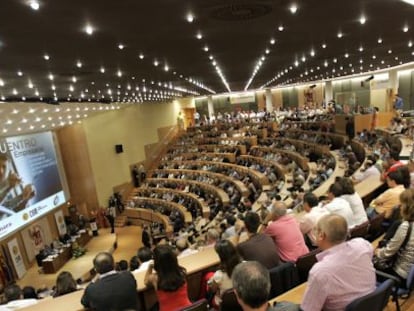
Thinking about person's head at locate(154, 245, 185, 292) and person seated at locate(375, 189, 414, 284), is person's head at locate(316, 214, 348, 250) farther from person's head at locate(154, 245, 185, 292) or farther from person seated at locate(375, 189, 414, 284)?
person's head at locate(154, 245, 185, 292)

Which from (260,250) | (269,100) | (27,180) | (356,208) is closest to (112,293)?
(260,250)

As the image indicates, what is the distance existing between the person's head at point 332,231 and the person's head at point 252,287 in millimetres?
614

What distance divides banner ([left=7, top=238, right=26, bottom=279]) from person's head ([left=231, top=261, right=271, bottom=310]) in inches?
506

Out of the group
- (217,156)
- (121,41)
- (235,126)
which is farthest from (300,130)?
(121,41)

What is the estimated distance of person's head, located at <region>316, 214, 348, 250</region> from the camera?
2.21 m

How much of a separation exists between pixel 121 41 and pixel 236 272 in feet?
16.5

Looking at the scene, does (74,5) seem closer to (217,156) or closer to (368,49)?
(368,49)

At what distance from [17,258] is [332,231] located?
1327 centimetres

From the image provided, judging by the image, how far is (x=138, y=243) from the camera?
15781 mm

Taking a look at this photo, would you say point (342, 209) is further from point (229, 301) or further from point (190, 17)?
point (190, 17)

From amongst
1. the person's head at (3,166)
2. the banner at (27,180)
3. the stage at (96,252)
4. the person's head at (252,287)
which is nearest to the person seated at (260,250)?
the person's head at (252,287)

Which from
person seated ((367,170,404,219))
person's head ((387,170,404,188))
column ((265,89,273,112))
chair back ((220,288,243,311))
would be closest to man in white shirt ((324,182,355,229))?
person seated ((367,170,404,219))

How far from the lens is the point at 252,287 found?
177cm

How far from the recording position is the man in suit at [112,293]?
2.61 metres
